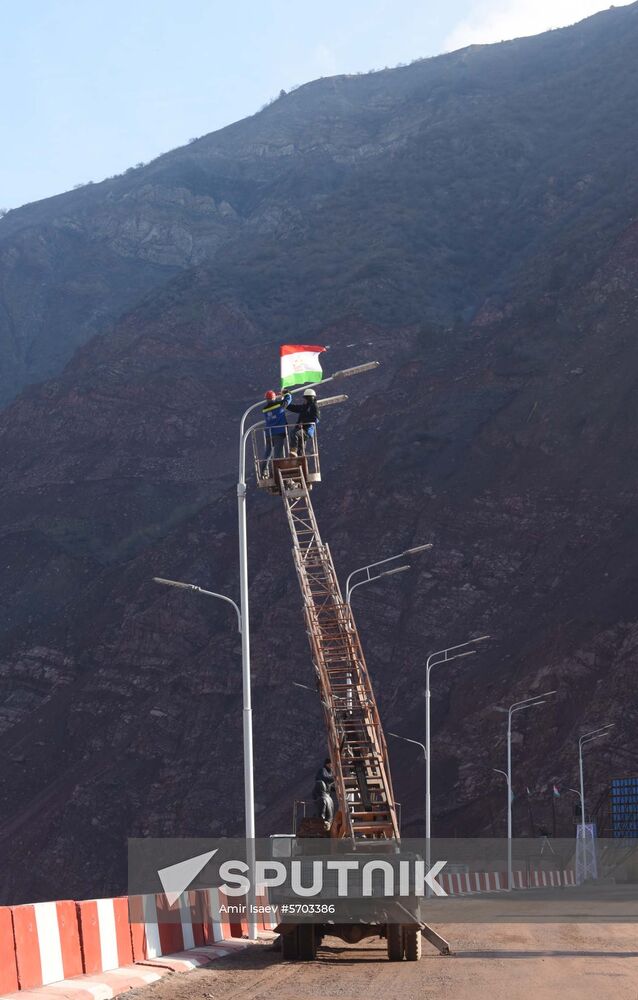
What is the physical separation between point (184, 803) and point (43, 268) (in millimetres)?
104418

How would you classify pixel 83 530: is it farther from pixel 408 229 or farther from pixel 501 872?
pixel 501 872

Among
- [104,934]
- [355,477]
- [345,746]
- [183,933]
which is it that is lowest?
[183,933]

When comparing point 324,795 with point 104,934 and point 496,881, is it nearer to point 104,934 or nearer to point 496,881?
point 104,934

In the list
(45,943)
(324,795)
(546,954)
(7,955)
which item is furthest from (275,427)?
(7,955)

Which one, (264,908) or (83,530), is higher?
(83,530)

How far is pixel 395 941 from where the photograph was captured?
17.3 metres

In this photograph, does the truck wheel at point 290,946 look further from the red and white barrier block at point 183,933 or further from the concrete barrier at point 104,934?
the concrete barrier at point 104,934

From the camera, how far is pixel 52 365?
15400cm

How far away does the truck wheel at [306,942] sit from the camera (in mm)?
17344

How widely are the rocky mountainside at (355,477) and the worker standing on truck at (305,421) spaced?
50825mm

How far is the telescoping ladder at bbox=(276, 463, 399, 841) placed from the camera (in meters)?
19.2

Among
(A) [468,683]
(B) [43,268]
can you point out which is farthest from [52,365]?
(A) [468,683]

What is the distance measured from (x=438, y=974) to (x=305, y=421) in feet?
37.3

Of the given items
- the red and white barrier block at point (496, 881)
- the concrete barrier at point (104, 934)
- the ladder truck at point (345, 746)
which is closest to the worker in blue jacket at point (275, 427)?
the ladder truck at point (345, 746)
